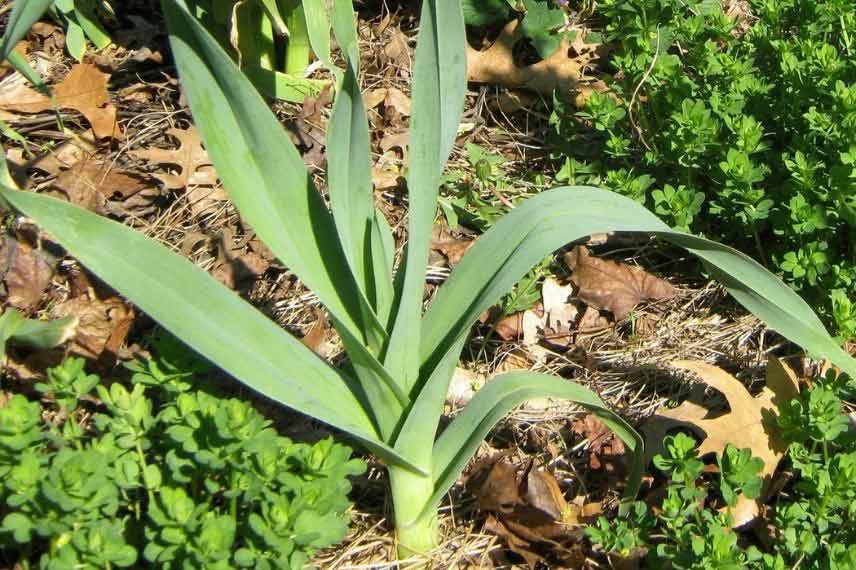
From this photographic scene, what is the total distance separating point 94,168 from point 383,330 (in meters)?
1.27

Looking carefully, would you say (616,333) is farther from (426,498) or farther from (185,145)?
(185,145)

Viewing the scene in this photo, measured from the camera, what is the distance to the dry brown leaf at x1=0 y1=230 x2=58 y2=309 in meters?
2.30

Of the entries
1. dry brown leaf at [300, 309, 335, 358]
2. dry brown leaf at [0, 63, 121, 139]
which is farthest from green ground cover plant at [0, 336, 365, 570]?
dry brown leaf at [0, 63, 121, 139]

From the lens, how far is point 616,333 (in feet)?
7.57

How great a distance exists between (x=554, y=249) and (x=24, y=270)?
1.37 meters

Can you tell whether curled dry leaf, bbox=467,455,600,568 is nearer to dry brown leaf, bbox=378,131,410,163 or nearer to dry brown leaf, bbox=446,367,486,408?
dry brown leaf, bbox=446,367,486,408

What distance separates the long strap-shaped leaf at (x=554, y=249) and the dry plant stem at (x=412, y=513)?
0.20 meters

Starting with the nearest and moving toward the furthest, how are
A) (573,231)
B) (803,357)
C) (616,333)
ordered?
(573,231) → (803,357) → (616,333)

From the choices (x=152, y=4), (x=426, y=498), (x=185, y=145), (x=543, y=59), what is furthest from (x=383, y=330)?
(x=152, y=4)

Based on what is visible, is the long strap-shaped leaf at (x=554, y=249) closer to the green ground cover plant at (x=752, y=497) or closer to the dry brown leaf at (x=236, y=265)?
the green ground cover plant at (x=752, y=497)

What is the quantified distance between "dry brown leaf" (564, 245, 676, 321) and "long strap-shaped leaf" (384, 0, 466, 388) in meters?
0.77

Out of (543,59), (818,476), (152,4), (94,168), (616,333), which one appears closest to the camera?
(818,476)

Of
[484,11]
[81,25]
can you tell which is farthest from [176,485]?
[484,11]

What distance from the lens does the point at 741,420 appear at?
196 centimetres
